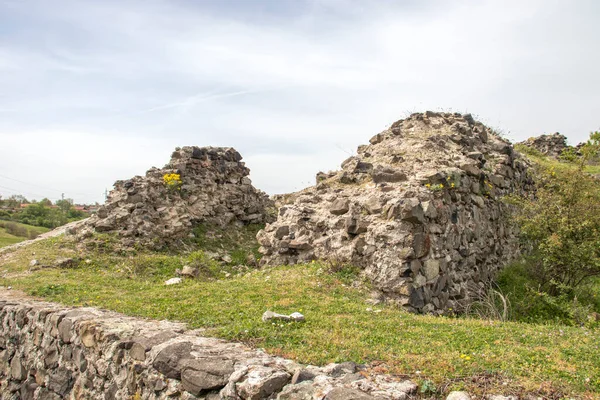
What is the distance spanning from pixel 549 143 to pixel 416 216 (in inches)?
752

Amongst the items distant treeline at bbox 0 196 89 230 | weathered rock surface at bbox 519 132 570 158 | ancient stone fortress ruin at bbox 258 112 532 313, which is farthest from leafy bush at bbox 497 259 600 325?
distant treeline at bbox 0 196 89 230

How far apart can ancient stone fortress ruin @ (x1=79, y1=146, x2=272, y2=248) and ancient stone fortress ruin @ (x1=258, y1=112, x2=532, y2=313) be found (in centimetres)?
352

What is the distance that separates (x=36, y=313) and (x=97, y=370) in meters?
1.92

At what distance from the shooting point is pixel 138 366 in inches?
195

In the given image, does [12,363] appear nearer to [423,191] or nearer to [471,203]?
[423,191]

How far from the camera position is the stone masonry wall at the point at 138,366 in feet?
12.3

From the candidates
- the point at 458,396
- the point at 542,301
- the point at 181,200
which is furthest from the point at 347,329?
the point at 181,200

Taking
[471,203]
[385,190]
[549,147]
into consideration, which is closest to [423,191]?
[385,190]

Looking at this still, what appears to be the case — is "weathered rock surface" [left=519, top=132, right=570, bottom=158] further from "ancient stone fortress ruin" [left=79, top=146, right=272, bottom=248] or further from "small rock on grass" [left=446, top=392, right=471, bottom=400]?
"small rock on grass" [left=446, top=392, right=471, bottom=400]

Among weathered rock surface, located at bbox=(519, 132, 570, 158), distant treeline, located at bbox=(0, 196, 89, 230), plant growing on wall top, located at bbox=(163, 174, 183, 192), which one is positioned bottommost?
distant treeline, located at bbox=(0, 196, 89, 230)

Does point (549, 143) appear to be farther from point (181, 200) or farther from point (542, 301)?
point (181, 200)

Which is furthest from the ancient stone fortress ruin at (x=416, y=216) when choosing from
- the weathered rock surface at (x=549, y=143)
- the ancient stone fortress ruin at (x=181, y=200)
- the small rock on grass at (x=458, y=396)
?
the weathered rock surface at (x=549, y=143)

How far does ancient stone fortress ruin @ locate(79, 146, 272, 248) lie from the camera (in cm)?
1252

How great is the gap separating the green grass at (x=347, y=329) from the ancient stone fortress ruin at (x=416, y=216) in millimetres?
726
